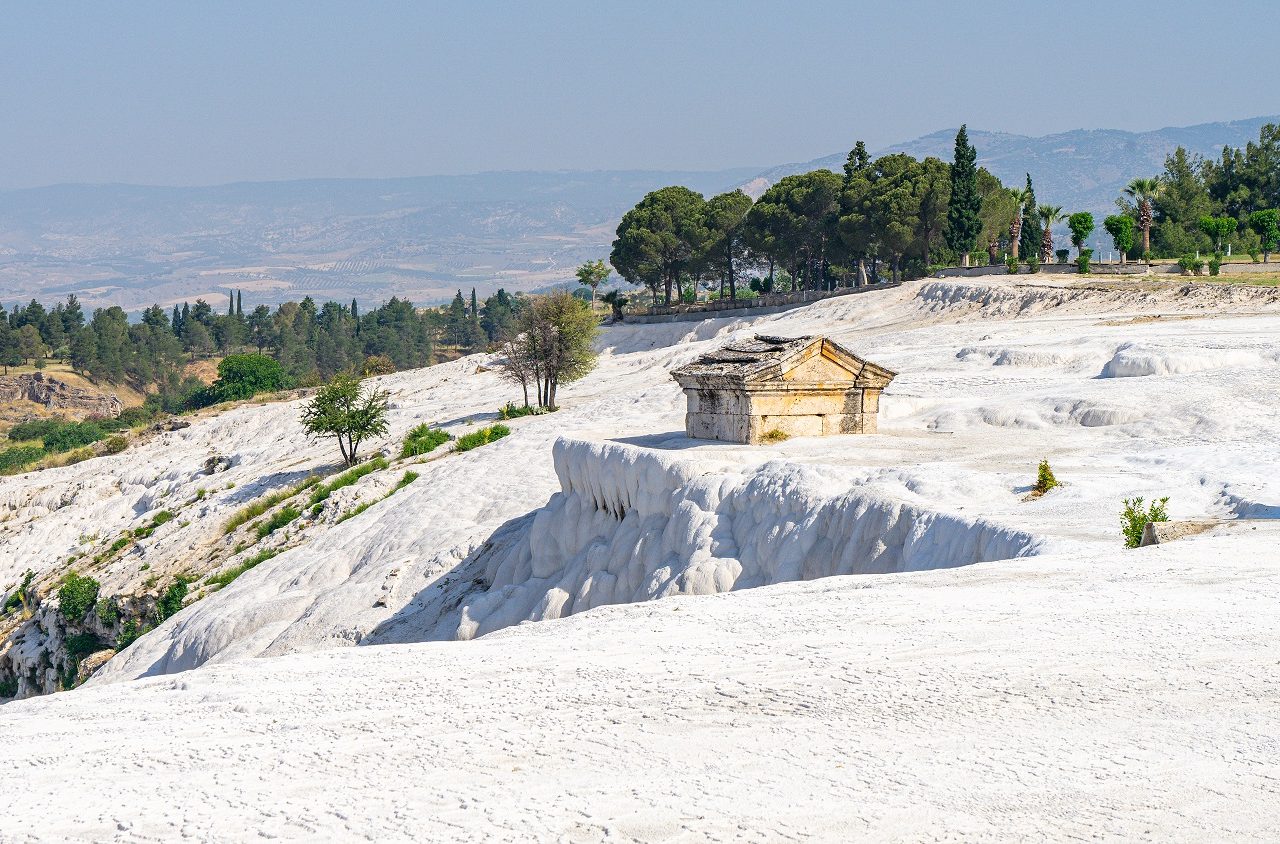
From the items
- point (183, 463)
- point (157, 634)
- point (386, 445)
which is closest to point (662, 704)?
point (157, 634)

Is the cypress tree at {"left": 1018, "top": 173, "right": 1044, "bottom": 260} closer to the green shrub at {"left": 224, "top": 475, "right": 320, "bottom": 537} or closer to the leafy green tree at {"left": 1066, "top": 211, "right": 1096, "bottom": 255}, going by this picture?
the leafy green tree at {"left": 1066, "top": 211, "right": 1096, "bottom": 255}

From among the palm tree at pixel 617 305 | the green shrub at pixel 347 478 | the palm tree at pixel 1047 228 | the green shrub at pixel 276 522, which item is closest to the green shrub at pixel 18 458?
the palm tree at pixel 617 305

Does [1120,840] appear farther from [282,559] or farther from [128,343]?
[128,343]

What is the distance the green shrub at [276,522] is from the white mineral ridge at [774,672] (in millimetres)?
11276

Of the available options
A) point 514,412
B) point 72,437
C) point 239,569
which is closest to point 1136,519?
point 239,569

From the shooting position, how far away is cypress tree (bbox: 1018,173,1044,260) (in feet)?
295

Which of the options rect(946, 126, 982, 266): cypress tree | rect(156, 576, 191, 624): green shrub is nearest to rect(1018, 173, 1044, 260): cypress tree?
rect(946, 126, 982, 266): cypress tree

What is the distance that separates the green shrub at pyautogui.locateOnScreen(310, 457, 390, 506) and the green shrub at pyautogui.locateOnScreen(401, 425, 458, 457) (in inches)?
36.4

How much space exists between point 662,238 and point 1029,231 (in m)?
23.3

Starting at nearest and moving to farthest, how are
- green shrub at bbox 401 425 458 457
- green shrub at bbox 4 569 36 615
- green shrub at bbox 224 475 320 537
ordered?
green shrub at bbox 224 475 320 537
green shrub at bbox 4 569 36 615
green shrub at bbox 401 425 458 457

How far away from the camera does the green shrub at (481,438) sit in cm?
4372

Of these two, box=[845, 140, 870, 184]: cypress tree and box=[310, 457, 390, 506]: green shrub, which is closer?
box=[310, 457, 390, 506]: green shrub

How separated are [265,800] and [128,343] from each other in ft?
497

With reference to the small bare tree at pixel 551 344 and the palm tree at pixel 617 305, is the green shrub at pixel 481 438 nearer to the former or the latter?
the small bare tree at pixel 551 344
